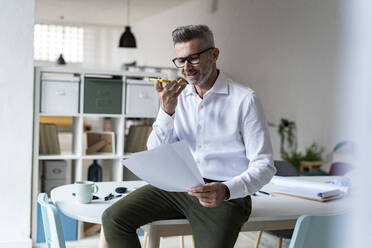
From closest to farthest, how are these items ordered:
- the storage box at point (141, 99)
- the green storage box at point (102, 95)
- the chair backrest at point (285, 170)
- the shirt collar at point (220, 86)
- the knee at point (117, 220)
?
the knee at point (117, 220)
the shirt collar at point (220, 86)
the chair backrest at point (285, 170)
the green storage box at point (102, 95)
the storage box at point (141, 99)

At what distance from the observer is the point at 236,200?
170 cm

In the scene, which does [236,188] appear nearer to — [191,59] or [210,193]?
[210,193]

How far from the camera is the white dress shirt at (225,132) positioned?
5.89ft

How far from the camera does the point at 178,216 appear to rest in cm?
177

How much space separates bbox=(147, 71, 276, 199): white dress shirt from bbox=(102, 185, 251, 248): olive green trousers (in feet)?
0.46

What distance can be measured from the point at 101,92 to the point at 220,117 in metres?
2.21

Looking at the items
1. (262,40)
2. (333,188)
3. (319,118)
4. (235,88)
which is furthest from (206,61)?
(262,40)

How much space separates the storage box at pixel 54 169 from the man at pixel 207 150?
7.04ft

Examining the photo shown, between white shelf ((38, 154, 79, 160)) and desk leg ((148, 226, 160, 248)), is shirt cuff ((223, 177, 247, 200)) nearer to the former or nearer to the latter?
desk leg ((148, 226, 160, 248))

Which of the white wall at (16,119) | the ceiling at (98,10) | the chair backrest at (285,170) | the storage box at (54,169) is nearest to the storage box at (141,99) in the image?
the storage box at (54,169)

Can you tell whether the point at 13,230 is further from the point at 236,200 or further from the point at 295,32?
the point at 295,32

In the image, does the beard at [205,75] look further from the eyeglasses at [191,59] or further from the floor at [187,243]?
the floor at [187,243]

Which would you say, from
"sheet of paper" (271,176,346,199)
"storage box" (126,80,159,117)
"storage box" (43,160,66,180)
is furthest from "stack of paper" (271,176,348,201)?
"storage box" (43,160,66,180)

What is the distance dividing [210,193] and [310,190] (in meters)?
0.75
